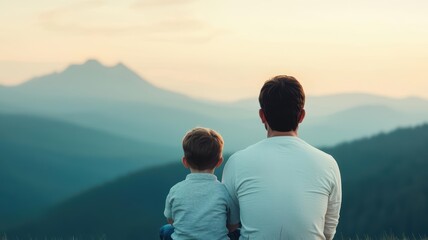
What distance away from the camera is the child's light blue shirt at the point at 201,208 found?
220 inches

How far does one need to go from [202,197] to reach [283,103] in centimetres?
94

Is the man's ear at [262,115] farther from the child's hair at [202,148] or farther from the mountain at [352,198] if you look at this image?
the mountain at [352,198]

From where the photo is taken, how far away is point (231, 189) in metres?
5.61

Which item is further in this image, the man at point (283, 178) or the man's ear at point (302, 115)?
the man's ear at point (302, 115)

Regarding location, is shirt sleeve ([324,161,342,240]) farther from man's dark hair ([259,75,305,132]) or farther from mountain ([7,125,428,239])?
mountain ([7,125,428,239])

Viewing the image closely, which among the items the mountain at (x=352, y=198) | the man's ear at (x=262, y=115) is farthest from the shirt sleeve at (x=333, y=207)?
the mountain at (x=352, y=198)

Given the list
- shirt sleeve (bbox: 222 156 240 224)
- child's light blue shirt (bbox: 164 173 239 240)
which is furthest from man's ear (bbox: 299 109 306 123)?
child's light blue shirt (bbox: 164 173 239 240)

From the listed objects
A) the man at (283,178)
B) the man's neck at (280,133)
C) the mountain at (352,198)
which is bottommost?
the mountain at (352,198)

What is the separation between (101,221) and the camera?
31125 mm

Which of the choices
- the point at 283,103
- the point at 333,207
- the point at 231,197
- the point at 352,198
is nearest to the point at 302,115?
the point at 283,103

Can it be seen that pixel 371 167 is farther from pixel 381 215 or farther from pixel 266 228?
pixel 266 228

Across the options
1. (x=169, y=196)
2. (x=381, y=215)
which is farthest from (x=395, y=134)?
(x=169, y=196)

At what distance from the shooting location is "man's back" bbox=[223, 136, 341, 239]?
206 inches

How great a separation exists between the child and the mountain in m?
9.37
